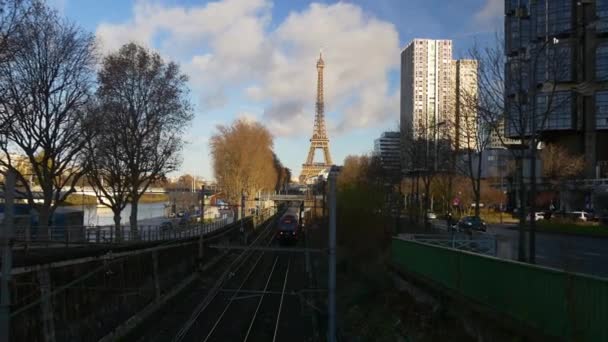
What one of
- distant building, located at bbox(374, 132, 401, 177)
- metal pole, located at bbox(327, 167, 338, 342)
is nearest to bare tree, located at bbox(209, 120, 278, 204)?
distant building, located at bbox(374, 132, 401, 177)

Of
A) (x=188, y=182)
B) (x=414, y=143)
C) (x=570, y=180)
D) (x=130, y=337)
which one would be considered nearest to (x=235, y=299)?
(x=130, y=337)

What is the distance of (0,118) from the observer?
102 ft

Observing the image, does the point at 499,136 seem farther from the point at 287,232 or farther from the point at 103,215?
the point at 103,215

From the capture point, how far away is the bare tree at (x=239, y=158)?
311 feet

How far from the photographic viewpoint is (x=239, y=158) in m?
95.6

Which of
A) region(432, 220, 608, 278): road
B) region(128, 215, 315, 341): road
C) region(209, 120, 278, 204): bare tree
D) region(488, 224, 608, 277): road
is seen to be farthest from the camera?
region(209, 120, 278, 204): bare tree

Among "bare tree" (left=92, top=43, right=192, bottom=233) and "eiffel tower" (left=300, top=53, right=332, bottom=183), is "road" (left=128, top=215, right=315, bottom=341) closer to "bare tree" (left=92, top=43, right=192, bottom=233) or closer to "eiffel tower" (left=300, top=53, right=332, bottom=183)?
"bare tree" (left=92, top=43, right=192, bottom=233)

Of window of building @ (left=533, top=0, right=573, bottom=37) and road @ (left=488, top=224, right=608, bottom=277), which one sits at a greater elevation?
window of building @ (left=533, top=0, right=573, bottom=37)

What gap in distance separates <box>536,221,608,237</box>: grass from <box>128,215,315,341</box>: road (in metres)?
19.0

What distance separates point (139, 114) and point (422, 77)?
29.2 meters

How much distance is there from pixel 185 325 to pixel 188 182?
157 metres

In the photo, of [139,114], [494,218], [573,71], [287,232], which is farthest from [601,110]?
[139,114]

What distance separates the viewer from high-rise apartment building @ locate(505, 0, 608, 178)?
30.7 m

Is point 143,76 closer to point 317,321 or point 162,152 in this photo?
point 162,152
